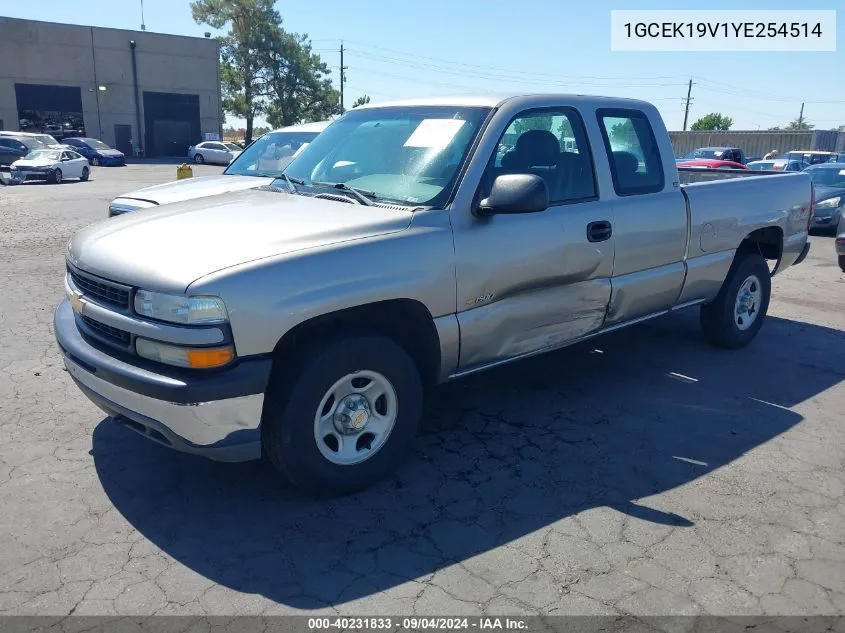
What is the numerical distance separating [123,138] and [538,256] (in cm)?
4919

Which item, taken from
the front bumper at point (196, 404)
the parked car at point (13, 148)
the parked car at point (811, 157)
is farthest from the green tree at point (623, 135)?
the parked car at point (13, 148)

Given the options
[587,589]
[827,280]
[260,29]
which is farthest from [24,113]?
[587,589]

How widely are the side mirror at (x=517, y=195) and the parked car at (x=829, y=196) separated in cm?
1158

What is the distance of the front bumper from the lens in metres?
3.08

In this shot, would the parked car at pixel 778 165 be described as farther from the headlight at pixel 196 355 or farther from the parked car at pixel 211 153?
the parked car at pixel 211 153

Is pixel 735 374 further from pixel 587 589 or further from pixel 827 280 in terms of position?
pixel 827 280

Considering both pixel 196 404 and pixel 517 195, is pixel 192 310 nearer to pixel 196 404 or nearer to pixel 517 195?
pixel 196 404

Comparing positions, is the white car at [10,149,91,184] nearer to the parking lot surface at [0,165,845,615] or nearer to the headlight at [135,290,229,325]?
the parking lot surface at [0,165,845,615]

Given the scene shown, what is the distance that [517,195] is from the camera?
3.72 metres

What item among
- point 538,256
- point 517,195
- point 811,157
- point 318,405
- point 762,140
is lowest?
point 318,405

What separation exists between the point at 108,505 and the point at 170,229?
4.71 feet

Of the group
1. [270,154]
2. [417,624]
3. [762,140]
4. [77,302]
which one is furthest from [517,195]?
[762,140]

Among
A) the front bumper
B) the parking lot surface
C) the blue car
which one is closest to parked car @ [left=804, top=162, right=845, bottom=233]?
the parking lot surface

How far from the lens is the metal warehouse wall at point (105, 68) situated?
42656 mm
